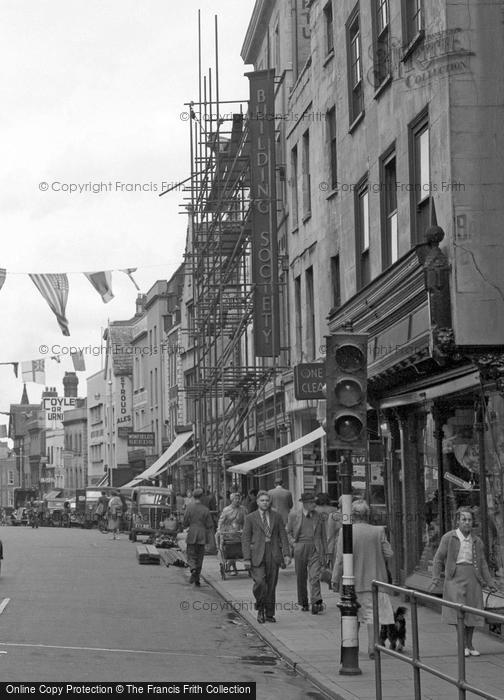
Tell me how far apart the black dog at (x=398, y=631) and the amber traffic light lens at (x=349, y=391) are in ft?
11.3

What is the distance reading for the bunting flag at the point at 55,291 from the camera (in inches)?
1248

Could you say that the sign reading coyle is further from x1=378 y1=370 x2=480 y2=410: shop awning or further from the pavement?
x1=378 y1=370 x2=480 y2=410: shop awning

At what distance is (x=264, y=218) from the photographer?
32.9 meters

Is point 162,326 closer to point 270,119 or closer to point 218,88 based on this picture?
point 218,88

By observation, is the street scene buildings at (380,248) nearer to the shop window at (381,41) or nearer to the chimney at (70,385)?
the shop window at (381,41)

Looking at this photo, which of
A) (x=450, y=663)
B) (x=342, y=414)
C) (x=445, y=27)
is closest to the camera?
(x=450, y=663)

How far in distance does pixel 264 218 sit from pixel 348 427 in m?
20.6

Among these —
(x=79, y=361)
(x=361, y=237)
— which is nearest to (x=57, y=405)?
(x=79, y=361)

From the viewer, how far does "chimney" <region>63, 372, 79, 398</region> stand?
15062cm

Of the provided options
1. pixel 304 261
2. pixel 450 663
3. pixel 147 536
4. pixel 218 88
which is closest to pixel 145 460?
pixel 147 536

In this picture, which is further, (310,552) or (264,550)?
(310,552)

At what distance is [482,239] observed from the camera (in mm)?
16250

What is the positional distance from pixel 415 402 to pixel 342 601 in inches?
275

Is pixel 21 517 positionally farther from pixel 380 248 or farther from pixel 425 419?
pixel 425 419
